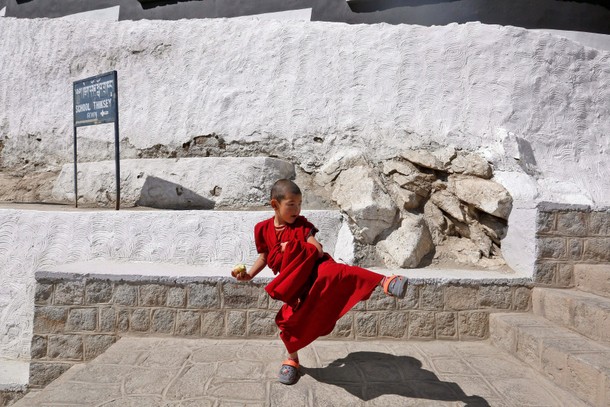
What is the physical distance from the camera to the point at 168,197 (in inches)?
A: 212

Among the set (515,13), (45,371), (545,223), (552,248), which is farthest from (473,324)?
(515,13)

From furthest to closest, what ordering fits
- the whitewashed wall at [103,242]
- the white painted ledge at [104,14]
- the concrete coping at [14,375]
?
the white painted ledge at [104,14]
the whitewashed wall at [103,242]
the concrete coping at [14,375]

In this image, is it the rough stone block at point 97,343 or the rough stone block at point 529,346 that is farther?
the rough stone block at point 97,343

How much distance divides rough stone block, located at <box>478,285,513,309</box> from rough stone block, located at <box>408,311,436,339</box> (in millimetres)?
437

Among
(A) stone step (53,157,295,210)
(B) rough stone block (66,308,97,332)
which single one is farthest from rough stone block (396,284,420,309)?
(B) rough stone block (66,308,97,332)

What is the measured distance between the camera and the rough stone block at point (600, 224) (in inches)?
139

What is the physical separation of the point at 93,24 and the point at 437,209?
6.25m

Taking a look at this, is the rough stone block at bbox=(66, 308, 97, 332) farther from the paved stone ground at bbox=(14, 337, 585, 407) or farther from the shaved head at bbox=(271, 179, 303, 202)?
the shaved head at bbox=(271, 179, 303, 202)

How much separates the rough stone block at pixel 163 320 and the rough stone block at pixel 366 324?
1527 millimetres

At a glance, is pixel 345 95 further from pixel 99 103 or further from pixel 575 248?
pixel 575 248

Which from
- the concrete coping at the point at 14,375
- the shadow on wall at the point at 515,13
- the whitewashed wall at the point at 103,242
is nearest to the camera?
the concrete coping at the point at 14,375

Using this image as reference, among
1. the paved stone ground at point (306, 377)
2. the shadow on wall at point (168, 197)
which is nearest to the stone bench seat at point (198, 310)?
the paved stone ground at point (306, 377)

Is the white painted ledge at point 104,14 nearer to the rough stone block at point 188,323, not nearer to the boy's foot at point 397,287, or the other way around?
the rough stone block at point 188,323

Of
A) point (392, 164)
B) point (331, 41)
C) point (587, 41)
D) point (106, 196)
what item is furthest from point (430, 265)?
point (587, 41)
